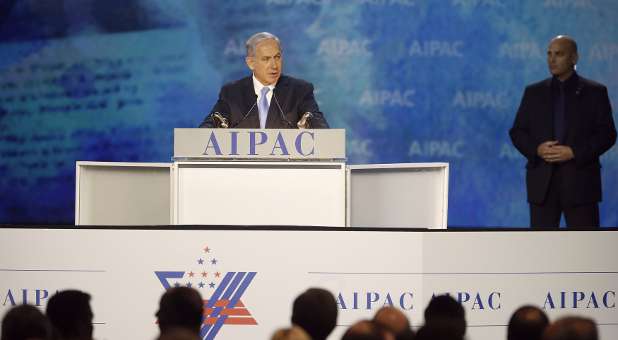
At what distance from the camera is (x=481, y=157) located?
35.8 ft

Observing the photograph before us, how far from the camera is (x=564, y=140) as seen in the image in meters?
8.85

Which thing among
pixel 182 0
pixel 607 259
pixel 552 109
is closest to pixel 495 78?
pixel 552 109

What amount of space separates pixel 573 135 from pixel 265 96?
8.10 feet

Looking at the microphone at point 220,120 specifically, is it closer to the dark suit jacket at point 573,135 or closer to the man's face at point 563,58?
the dark suit jacket at point 573,135

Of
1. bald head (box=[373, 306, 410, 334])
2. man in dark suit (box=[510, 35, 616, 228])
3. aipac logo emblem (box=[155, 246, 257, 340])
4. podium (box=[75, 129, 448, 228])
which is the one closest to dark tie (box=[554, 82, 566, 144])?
man in dark suit (box=[510, 35, 616, 228])

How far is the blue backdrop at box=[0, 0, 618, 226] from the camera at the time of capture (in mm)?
10812

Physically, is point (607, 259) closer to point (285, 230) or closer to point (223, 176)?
point (285, 230)

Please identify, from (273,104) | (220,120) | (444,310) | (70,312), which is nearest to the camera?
(70,312)

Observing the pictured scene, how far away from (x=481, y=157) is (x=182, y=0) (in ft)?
10.2

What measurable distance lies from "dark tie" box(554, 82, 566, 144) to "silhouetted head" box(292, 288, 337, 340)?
202 inches

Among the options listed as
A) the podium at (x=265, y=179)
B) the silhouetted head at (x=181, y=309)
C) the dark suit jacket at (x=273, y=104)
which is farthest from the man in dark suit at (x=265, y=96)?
the silhouetted head at (x=181, y=309)

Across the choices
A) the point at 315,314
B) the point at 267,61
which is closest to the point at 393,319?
the point at 315,314

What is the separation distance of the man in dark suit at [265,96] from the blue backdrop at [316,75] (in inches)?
114

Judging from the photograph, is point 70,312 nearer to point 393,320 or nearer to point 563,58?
point 393,320
